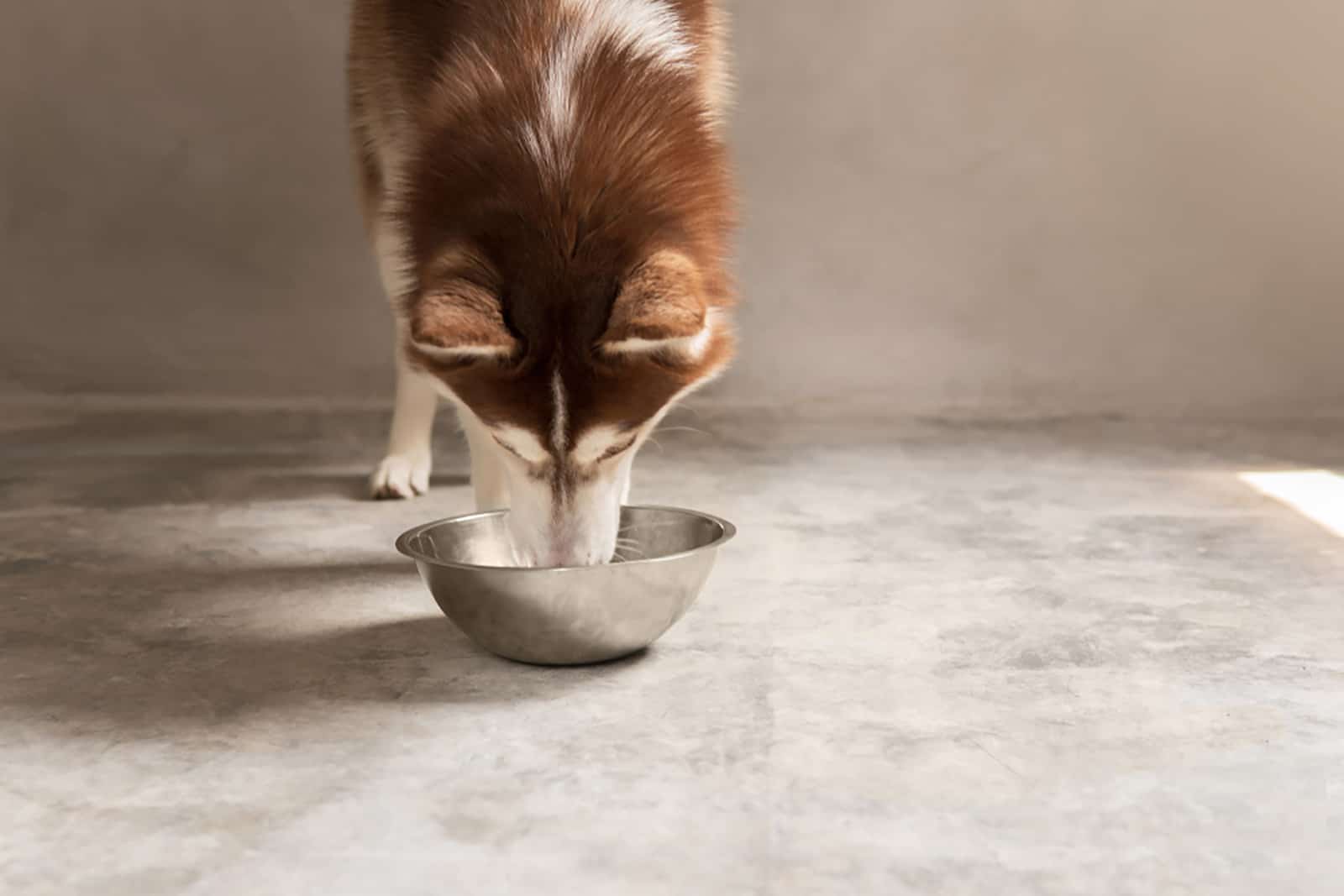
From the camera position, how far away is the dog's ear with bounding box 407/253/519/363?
1.92 m

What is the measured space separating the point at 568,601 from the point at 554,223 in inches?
22.2

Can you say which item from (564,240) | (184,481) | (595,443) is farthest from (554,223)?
(184,481)

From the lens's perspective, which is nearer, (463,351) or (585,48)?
(463,351)

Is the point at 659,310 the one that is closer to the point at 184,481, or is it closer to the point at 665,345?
the point at 665,345

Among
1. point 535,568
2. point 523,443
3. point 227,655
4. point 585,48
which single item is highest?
point 585,48

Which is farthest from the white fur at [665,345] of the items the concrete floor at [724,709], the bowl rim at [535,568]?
the concrete floor at [724,709]

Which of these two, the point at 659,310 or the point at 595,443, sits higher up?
the point at 659,310

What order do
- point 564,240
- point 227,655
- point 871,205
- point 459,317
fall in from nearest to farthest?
point 459,317
point 564,240
point 227,655
point 871,205

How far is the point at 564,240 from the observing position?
6.70 ft

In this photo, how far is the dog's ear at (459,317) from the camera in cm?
192

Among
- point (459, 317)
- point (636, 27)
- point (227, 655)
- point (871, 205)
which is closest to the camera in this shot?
point (459, 317)

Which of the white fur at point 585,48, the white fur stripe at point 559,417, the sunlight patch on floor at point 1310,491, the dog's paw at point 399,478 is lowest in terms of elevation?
the dog's paw at point 399,478

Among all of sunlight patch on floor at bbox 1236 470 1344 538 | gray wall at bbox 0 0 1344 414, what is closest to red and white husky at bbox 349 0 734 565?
sunlight patch on floor at bbox 1236 470 1344 538

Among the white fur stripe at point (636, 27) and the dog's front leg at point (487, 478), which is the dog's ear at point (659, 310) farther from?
the dog's front leg at point (487, 478)
